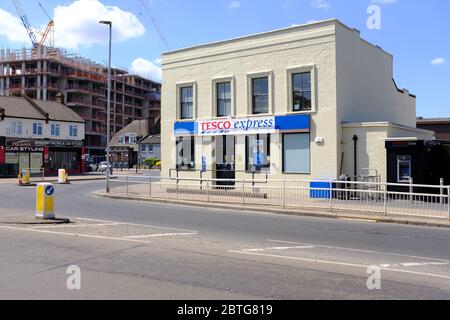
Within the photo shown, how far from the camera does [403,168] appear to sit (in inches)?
822

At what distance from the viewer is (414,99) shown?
33.6 m

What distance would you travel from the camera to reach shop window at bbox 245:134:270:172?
80.4ft

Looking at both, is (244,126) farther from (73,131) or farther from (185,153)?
(73,131)

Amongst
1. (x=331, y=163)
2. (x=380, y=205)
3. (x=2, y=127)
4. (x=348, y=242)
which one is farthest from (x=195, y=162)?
(x=2, y=127)

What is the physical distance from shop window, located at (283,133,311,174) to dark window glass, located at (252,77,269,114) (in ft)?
6.71

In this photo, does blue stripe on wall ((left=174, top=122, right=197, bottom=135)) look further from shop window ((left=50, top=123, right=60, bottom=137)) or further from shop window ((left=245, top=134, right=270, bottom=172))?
shop window ((left=50, top=123, right=60, bottom=137))

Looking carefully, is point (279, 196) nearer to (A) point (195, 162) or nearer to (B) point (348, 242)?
(B) point (348, 242)

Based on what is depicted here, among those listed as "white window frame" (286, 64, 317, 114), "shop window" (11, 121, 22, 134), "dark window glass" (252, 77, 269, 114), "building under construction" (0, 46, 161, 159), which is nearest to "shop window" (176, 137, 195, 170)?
"dark window glass" (252, 77, 269, 114)

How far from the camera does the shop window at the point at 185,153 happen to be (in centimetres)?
2744

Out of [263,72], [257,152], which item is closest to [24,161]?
[257,152]

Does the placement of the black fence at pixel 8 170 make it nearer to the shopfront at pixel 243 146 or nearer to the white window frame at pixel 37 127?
the white window frame at pixel 37 127

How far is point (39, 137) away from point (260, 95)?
36.7 metres

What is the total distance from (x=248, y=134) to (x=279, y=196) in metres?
7.11

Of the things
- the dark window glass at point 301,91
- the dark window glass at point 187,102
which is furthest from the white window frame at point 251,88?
the dark window glass at point 187,102
